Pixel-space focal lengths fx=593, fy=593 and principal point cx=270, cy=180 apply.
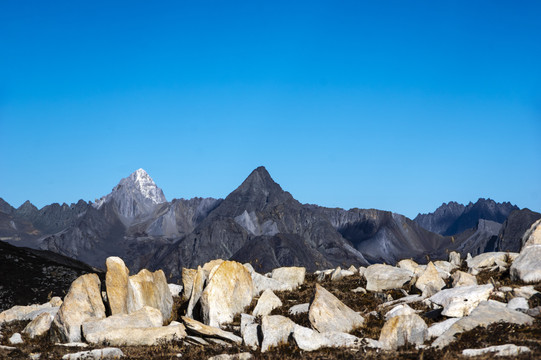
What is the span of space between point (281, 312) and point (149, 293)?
284 inches

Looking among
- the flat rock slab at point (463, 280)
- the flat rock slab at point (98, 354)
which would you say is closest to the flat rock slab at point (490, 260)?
the flat rock slab at point (463, 280)

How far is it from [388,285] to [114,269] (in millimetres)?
15113

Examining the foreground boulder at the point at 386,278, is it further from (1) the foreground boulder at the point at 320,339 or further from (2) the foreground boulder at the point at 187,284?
(1) the foreground boulder at the point at 320,339

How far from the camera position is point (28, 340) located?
2862cm

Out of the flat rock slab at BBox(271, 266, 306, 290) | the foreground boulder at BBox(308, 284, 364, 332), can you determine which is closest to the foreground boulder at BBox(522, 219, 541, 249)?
the flat rock slab at BBox(271, 266, 306, 290)

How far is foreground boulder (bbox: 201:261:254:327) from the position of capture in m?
28.5

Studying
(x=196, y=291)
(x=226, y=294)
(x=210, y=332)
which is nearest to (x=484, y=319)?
(x=210, y=332)

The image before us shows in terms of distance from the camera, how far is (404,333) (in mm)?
21188

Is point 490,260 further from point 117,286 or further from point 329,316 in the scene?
point 117,286

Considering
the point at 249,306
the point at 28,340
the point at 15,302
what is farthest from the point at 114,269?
the point at 15,302

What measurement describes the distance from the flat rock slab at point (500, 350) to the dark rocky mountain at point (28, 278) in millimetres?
69919

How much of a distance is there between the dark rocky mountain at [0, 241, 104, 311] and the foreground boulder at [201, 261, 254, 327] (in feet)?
183

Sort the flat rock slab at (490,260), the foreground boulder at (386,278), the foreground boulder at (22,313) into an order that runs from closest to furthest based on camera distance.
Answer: the foreground boulder at (386,278) < the foreground boulder at (22,313) < the flat rock slab at (490,260)

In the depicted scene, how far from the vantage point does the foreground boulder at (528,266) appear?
2881 cm
